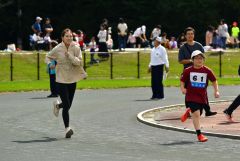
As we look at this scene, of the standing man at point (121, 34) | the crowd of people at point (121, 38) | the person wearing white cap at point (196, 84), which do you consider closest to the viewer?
the person wearing white cap at point (196, 84)

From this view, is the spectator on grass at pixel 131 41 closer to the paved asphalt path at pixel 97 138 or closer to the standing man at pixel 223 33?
the standing man at pixel 223 33

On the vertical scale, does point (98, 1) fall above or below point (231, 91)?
above

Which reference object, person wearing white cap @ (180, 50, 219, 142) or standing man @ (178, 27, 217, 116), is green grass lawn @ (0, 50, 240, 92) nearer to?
standing man @ (178, 27, 217, 116)

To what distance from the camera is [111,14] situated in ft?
227

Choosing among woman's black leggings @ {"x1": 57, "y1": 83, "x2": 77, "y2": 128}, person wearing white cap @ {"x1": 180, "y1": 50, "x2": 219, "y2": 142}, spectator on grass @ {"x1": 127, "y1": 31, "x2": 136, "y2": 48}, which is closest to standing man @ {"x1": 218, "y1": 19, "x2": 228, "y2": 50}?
spectator on grass @ {"x1": 127, "y1": 31, "x2": 136, "y2": 48}

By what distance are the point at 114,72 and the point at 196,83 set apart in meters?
25.6

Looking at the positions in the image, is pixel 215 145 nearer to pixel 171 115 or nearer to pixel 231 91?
pixel 171 115

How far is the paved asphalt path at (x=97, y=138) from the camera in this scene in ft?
43.4

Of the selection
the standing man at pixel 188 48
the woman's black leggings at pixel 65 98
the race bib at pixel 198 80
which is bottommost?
the woman's black leggings at pixel 65 98

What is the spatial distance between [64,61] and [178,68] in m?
26.7

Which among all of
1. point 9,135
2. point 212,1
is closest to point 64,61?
point 9,135

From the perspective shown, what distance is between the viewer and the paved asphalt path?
1323cm

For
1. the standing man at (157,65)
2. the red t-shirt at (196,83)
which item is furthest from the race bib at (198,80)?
the standing man at (157,65)

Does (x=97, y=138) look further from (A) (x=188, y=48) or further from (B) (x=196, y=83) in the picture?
(A) (x=188, y=48)
